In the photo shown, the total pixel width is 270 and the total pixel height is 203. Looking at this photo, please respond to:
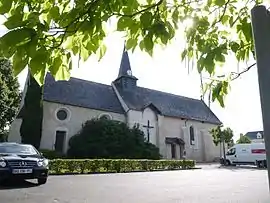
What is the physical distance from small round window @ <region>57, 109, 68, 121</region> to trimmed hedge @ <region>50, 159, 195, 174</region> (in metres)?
12.7

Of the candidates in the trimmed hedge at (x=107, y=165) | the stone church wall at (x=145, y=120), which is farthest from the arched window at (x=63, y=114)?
the trimmed hedge at (x=107, y=165)

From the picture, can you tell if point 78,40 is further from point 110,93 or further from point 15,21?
point 110,93

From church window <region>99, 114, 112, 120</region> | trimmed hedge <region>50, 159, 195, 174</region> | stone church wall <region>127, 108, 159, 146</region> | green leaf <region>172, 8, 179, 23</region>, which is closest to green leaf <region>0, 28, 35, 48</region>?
green leaf <region>172, 8, 179, 23</region>

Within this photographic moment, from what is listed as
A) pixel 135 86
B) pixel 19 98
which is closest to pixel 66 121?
pixel 19 98

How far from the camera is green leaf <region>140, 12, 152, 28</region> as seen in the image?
6.42 ft

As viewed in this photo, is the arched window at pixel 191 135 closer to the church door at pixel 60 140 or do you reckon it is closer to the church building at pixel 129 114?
the church building at pixel 129 114

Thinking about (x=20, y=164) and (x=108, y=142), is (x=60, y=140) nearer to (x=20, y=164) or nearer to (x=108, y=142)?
(x=108, y=142)

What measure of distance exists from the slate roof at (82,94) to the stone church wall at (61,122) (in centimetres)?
56

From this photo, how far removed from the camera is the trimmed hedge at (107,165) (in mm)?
19625

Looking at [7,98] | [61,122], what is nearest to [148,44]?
[61,122]

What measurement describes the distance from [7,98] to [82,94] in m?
8.29

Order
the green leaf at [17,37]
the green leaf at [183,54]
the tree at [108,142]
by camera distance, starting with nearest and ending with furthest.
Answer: the green leaf at [17,37]
the green leaf at [183,54]
the tree at [108,142]

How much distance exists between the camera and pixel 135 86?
43812 millimetres

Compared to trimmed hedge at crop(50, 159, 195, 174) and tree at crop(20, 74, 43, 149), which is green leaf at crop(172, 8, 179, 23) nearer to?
trimmed hedge at crop(50, 159, 195, 174)
